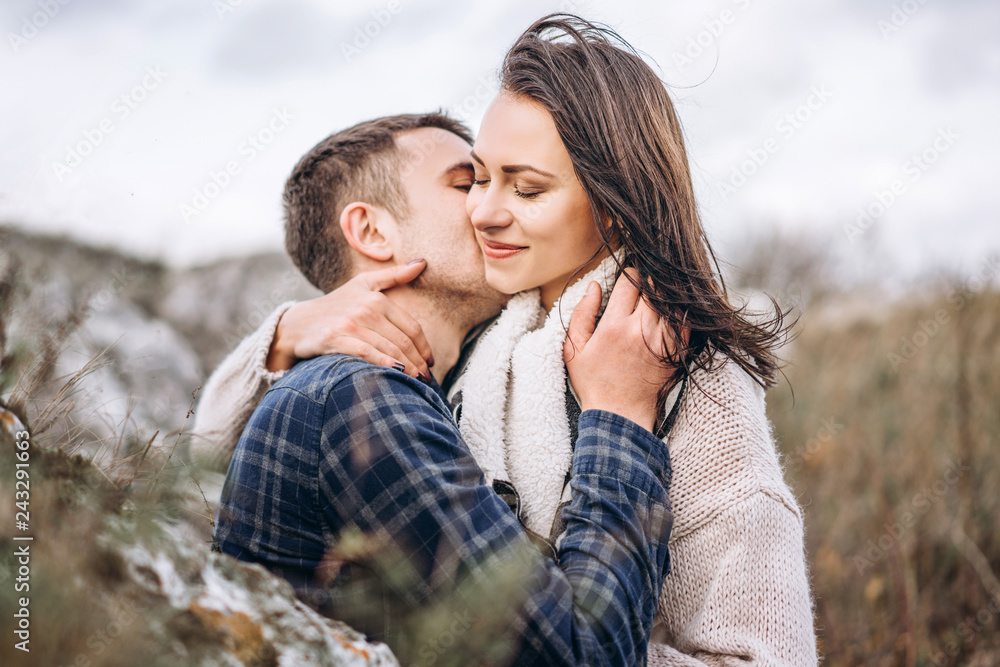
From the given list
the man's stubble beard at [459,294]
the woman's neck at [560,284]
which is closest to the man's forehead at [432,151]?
the man's stubble beard at [459,294]

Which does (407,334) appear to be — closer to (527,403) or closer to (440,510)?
(527,403)

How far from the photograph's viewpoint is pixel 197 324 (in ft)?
23.5

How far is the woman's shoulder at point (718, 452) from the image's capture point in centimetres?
184

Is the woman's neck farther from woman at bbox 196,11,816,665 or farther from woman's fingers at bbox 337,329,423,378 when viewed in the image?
woman's fingers at bbox 337,329,423,378

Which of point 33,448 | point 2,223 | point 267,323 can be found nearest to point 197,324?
point 2,223

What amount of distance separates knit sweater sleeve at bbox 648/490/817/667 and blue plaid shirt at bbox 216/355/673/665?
0.14 metres

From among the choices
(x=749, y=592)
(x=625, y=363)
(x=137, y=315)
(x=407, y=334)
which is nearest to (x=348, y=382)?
(x=407, y=334)

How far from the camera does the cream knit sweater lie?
178cm

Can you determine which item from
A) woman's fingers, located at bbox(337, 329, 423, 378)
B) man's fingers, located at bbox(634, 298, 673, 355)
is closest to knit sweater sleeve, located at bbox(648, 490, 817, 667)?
man's fingers, located at bbox(634, 298, 673, 355)

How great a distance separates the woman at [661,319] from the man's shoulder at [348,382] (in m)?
0.36

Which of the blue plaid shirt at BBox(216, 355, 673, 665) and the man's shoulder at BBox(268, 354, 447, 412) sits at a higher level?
the man's shoulder at BBox(268, 354, 447, 412)

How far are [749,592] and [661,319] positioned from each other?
771mm

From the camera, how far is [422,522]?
1.58 metres

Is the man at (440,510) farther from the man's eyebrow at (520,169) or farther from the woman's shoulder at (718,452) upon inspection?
the man's eyebrow at (520,169)
